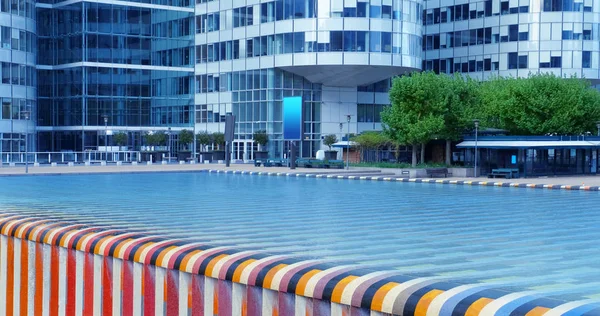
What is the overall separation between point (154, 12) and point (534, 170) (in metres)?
44.6

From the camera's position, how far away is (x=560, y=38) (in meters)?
A: 79.9

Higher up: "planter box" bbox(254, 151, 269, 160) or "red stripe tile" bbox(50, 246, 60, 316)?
"planter box" bbox(254, 151, 269, 160)

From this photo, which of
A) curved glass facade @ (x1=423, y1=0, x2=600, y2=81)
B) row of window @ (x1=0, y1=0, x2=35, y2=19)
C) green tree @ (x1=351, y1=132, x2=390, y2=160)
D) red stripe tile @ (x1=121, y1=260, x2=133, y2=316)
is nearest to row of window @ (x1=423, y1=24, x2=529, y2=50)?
curved glass facade @ (x1=423, y1=0, x2=600, y2=81)

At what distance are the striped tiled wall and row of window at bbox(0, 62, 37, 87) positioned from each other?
66.3m

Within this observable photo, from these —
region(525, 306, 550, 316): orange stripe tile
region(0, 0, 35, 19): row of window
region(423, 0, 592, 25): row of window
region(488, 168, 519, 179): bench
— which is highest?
region(423, 0, 592, 25): row of window

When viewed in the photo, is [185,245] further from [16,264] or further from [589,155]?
[589,155]

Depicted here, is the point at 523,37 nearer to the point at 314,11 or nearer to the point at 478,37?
the point at 478,37

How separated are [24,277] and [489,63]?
76.8 metres

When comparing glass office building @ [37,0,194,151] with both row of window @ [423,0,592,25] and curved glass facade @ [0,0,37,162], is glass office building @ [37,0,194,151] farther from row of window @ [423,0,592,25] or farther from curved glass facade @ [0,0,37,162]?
row of window @ [423,0,592,25]

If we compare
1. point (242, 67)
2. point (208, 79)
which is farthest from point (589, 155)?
point (208, 79)

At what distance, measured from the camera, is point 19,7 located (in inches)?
3056

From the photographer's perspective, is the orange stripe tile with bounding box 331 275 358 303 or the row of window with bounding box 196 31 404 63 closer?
the orange stripe tile with bounding box 331 275 358 303

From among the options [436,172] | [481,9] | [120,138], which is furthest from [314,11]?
[436,172]

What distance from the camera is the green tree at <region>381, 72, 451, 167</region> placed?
55406 mm
